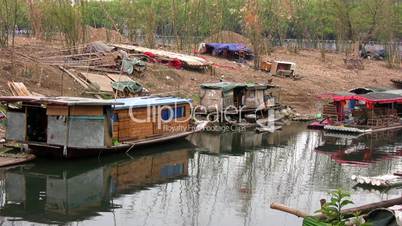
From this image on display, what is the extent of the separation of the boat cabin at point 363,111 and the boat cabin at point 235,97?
3069mm

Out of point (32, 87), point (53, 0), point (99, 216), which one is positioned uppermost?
point (53, 0)

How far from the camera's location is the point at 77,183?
17344 mm

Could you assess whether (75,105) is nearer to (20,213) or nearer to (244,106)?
(20,213)

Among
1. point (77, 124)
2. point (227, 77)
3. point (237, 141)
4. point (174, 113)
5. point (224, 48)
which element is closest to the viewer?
point (77, 124)

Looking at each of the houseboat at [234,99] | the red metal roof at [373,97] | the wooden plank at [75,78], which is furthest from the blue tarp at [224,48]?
the wooden plank at [75,78]

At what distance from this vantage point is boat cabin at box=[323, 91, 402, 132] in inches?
1103

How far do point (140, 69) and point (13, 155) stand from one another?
1292 centimetres

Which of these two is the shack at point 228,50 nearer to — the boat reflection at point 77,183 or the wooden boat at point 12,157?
the boat reflection at point 77,183

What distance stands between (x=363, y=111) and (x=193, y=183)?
13858 mm

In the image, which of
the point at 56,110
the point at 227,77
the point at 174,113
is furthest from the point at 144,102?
the point at 227,77

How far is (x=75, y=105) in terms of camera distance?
18.3 meters

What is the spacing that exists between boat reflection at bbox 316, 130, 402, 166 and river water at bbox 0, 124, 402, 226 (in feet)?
0.15

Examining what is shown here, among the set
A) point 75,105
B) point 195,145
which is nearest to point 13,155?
point 75,105

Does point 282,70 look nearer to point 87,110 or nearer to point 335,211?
point 87,110
